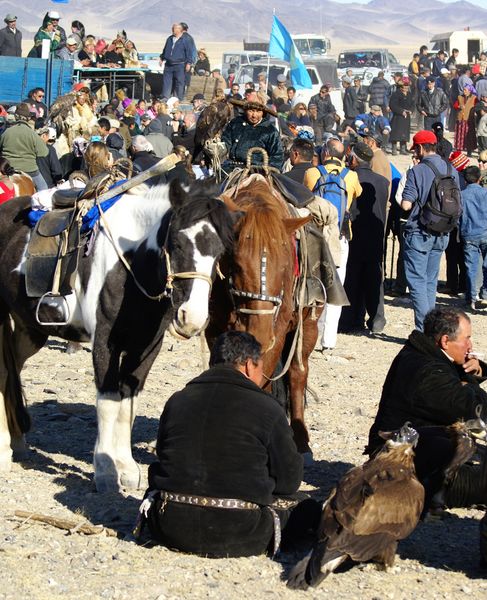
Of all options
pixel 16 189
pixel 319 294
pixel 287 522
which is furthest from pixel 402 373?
pixel 16 189

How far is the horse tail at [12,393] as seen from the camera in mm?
8570

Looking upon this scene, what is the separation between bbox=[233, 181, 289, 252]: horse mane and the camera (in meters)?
7.65

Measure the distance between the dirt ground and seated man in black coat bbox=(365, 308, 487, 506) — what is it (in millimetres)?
428

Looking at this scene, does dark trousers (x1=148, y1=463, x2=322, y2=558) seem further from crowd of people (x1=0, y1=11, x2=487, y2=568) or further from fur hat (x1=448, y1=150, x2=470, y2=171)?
fur hat (x1=448, y1=150, x2=470, y2=171)

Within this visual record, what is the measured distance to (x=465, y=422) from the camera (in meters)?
6.94

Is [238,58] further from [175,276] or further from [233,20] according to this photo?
[233,20]

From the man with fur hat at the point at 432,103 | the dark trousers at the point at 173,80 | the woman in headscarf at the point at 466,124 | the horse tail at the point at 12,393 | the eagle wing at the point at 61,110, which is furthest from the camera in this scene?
the man with fur hat at the point at 432,103

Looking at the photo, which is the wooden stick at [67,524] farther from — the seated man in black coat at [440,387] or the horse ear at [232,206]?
the horse ear at [232,206]

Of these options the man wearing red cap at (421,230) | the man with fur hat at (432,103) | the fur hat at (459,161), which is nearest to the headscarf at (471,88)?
the man with fur hat at (432,103)

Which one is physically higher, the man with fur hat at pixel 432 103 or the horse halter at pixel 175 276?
the man with fur hat at pixel 432 103

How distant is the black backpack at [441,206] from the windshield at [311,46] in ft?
109

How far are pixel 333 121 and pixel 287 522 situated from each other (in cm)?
2460

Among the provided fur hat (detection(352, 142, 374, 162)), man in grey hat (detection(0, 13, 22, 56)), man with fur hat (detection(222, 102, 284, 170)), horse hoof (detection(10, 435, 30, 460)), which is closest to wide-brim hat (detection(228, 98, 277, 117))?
man with fur hat (detection(222, 102, 284, 170))

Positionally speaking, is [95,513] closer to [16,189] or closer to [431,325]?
[431,325]
